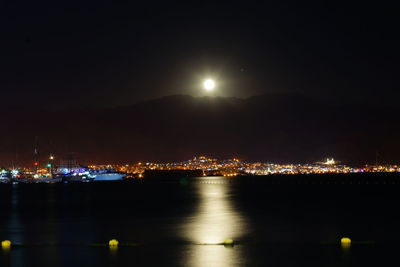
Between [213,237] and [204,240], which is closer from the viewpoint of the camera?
[204,240]

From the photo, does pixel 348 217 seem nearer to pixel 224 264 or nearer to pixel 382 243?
pixel 382 243

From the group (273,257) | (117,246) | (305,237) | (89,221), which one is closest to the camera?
(273,257)

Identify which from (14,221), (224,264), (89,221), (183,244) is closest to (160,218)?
(89,221)

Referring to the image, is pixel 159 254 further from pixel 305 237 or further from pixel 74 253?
pixel 305 237

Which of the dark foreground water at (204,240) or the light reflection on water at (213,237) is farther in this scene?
the dark foreground water at (204,240)

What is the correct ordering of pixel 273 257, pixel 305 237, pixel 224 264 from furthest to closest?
pixel 305 237
pixel 273 257
pixel 224 264

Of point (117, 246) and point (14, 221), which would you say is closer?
point (117, 246)

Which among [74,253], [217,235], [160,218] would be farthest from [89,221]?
[74,253]

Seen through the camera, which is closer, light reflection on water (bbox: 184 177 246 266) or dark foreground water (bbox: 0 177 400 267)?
light reflection on water (bbox: 184 177 246 266)

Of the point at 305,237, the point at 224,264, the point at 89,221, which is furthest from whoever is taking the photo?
the point at 89,221
